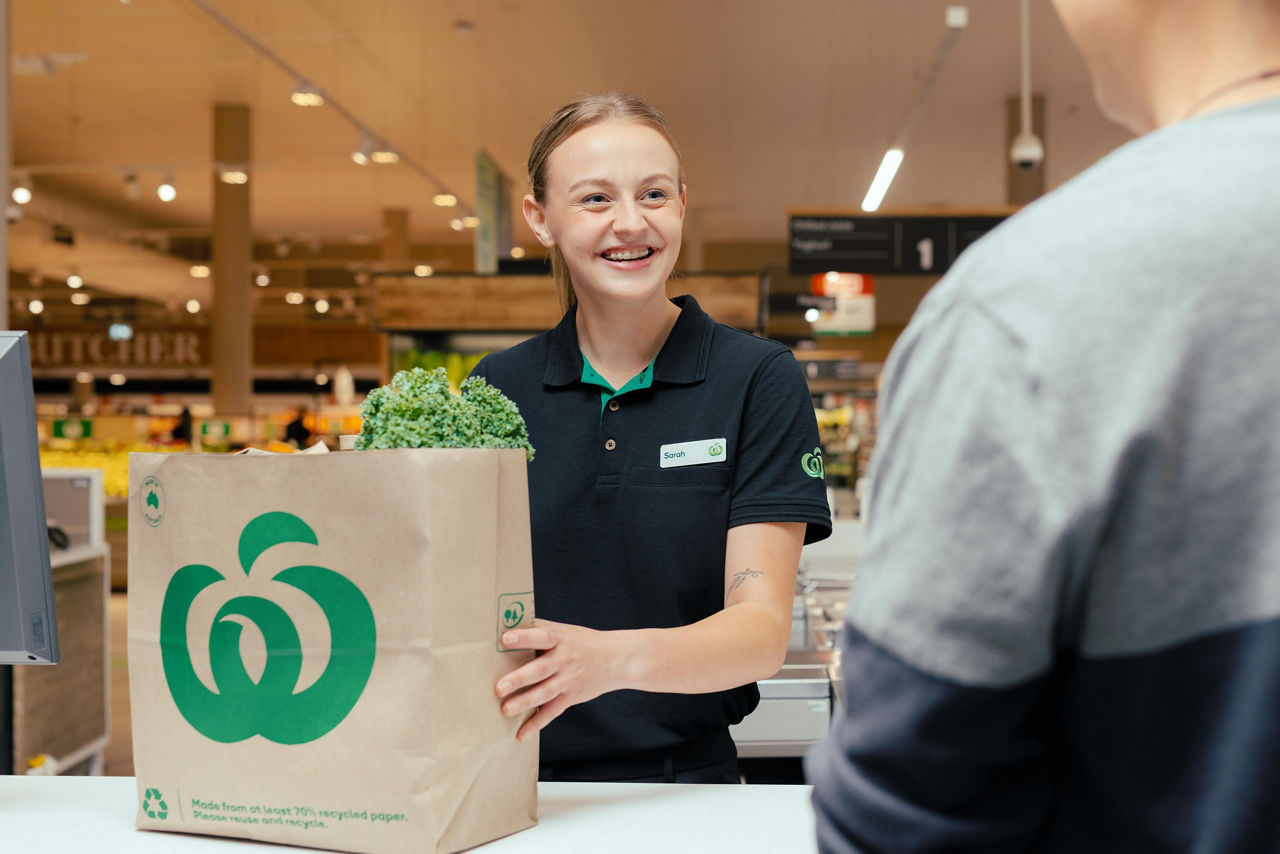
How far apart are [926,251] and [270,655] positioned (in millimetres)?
8220

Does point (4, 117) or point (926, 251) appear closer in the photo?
point (4, 117)

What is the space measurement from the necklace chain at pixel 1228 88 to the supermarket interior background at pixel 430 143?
3480 mm

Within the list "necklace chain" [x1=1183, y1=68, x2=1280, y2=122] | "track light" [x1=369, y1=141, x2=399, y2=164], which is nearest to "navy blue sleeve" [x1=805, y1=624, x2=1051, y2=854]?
"necklace chain" [x1=1183, y1=68, x2=1280, y2=122]

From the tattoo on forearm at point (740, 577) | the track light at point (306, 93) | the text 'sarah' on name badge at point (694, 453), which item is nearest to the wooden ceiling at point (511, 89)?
the track light at point (306, 93)

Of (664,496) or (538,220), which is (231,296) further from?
(664,496)

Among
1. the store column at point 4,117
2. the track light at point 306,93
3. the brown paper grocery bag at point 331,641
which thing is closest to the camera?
the brown paper grocery bag at point 331,641

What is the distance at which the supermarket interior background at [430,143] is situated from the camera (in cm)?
706

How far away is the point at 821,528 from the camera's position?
130 centimetres

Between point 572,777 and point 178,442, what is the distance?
44.2 feet

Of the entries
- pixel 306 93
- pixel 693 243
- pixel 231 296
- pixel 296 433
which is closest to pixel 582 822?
pixel 296 433

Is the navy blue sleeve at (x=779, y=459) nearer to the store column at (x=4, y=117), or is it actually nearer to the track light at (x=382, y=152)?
the store column at (x=4, y=117)

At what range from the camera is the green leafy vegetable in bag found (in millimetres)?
958

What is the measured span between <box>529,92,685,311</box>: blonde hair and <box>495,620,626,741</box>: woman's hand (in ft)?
2.12

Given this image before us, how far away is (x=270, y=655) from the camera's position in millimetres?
976
